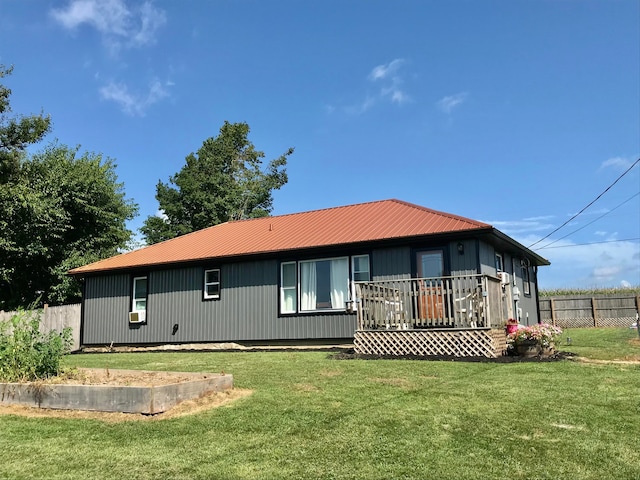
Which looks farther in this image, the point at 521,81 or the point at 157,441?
the point at 521,81

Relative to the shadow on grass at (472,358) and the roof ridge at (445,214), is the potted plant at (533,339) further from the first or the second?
the roof ridge at (445,214)

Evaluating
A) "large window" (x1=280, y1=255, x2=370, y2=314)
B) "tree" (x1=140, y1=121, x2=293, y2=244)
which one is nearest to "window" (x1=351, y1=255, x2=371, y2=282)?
"large window" (x1=280, y1=255, x2=370, y2=314)

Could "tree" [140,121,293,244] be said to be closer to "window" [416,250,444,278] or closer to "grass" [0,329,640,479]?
"window" [416,250,444,278]

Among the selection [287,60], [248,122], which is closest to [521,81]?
[287,60]

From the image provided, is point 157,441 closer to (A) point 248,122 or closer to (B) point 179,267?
(B) point 179,267

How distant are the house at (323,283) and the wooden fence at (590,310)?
4.55 meters

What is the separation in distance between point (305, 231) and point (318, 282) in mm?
2305

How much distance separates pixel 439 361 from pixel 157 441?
246 inches

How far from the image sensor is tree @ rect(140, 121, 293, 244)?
34.8 metres

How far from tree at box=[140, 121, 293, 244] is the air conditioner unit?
18.0 metres

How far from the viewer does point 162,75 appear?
17.8 metres

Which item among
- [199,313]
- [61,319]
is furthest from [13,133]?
[199,313]

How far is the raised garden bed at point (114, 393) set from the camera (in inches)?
206

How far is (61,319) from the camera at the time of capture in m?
17.5
